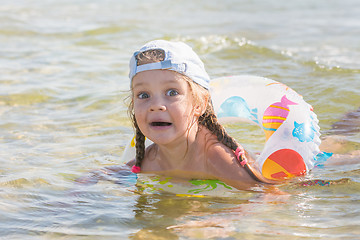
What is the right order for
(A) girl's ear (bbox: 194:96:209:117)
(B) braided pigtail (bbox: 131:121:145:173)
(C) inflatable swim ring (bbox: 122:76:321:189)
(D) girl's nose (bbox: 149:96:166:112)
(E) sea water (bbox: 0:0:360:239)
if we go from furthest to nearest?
(B) braided pigtail (bbox: 131:121:145:173), (C) inflatable swim ring (bbox: 122:76:321:189), (A) girl's ear (bbox: 194:96:209:117), (D) girl's nose (bbox: 149:96:166:112), (E) sea water (bbox: 0:0:360:239)

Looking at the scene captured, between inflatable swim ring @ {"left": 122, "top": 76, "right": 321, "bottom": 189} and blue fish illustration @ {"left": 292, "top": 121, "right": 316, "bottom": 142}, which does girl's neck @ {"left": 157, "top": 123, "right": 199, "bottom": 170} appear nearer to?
inflatable swim ring @ {"left": 122, "top": 76, "right": 321, "bottom": 189}

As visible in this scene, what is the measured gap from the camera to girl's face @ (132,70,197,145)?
354 cm

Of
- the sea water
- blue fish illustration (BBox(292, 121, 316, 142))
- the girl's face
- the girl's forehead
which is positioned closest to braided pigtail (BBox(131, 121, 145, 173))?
the sea water

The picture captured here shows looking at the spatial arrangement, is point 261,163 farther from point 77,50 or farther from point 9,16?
point 9,16

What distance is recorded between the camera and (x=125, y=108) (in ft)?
20.0

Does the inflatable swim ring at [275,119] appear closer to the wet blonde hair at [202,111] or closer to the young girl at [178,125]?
the young girl at [178,125]

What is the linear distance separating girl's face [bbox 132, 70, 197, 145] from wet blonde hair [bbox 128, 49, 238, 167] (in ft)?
0.29

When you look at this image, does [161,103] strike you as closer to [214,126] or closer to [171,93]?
[171,93]

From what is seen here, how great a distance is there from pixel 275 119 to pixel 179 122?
2.77ft

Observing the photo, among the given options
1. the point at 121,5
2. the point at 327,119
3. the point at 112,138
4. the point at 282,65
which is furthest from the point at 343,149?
the point at 121,5

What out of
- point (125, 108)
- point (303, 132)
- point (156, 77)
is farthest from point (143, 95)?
point (125, 108)

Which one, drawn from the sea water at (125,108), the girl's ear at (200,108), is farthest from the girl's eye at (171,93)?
the sea water at (125,108)

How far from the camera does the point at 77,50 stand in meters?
8.91

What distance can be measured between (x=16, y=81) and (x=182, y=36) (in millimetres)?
3555
